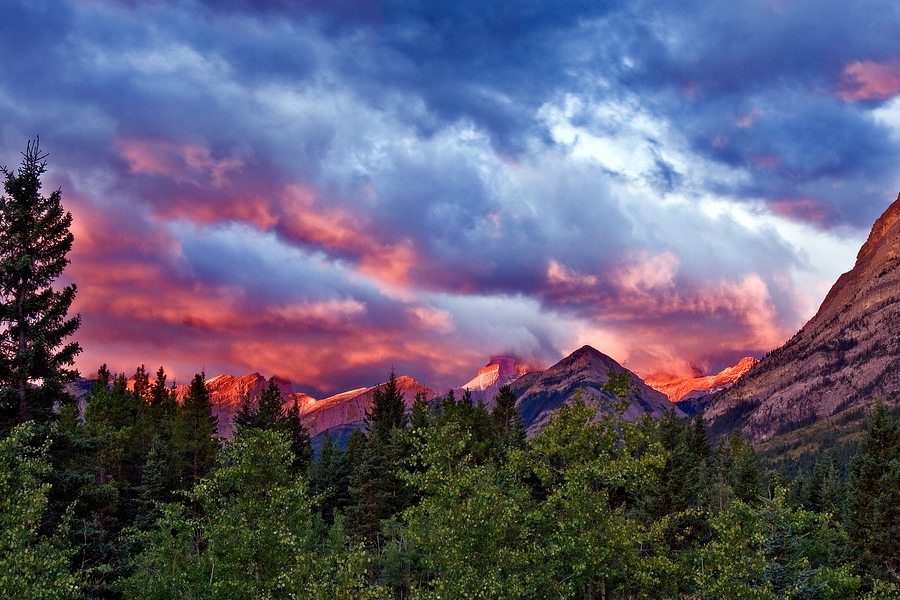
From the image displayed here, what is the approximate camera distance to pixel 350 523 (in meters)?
81.8

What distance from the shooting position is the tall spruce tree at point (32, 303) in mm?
35844

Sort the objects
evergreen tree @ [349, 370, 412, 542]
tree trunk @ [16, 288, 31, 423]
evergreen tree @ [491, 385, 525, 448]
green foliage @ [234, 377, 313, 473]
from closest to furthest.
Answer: tree trunk @ [16, 288, 31, 423], evergreen tree @ [349, 370, 412, 542], green foliage @ [234, 377, 313, 473], evergreen tree @ [491, 385, 525, 448]

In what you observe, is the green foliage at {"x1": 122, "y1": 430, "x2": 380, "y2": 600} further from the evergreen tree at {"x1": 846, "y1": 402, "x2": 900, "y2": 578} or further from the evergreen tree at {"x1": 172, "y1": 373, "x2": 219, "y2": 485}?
the evergreen tree at {"x1": 172, "y1": 373, "x2": 219, "y2": 485}

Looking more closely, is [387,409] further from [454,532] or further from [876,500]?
[454,532]

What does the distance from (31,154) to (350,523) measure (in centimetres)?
5952

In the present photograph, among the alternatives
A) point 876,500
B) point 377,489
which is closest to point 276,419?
point 377,489

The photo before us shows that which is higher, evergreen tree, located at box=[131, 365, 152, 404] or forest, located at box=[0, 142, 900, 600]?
evergreen tree, located at box=[131, 365, 152, 404]

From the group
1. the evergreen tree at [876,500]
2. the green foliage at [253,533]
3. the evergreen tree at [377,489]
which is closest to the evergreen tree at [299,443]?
the evergreen tree at [377,489]

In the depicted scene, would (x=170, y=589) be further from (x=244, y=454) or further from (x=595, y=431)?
(x=595, y=431)

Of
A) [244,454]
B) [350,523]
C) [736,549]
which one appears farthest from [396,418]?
[736,549]

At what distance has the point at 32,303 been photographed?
36.4 metres

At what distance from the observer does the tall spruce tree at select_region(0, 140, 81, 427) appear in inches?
1411

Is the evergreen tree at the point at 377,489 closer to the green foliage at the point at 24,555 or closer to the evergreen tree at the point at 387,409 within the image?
the evergreen tree at the point at 387,409

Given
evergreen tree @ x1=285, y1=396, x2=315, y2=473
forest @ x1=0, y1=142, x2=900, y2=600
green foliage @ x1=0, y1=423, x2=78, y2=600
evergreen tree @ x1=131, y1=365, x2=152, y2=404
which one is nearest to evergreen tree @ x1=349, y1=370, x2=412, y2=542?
evergreen tree @ x1=285, y1=396, x2=315, y2=473
